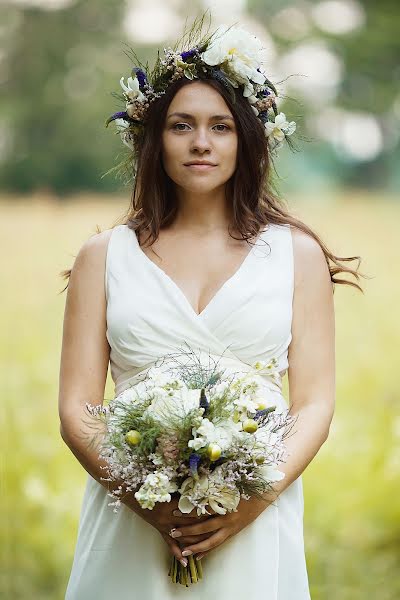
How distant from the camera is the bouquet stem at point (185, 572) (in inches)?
105

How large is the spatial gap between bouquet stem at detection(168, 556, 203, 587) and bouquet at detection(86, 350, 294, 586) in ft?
0.87

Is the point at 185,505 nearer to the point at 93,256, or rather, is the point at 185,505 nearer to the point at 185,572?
the point at 185,572

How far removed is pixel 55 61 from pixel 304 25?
200 centimetres

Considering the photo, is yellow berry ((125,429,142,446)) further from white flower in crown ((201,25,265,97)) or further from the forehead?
white flower in crown ((201,25,265,97))

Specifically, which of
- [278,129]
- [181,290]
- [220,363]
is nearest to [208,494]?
[220,363]

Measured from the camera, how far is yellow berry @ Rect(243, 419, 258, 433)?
7.70ft

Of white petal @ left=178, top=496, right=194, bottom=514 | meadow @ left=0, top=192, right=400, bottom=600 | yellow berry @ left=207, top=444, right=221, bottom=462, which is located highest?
yellow berry @ left=207, top=444, right=221, bottom=462

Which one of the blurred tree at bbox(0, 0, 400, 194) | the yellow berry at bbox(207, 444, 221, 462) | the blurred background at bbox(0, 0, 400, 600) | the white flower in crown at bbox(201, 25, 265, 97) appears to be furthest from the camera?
the blurred tree at bbox(0, 0, 400, 194)

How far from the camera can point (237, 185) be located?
3.01 m

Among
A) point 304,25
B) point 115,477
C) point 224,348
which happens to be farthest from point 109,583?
point 304,25

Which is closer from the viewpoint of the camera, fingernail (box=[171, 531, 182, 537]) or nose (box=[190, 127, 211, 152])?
fingernail (box=[171, 531, 182, 537])

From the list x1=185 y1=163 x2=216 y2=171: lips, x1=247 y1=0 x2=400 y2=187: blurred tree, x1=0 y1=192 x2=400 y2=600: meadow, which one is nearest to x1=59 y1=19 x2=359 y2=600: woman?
x1=185 y1=163 x2=216 y2=171: lips

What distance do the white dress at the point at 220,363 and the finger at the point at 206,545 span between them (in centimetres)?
13

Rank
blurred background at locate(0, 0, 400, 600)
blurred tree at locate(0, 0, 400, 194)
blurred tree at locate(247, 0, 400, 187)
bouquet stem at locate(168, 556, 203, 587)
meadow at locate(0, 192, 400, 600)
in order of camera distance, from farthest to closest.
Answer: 1. blurred tree at locate(0, 0, 400, 194)
2. blurred tree at locate(247, 0, 400, 187)
3. blurred background at locate(0, 0, 400, 600)
4. meadow at locate(0, 192, 400, 600)
5. bouquet stem at locate(168, 556, 203, 587)
